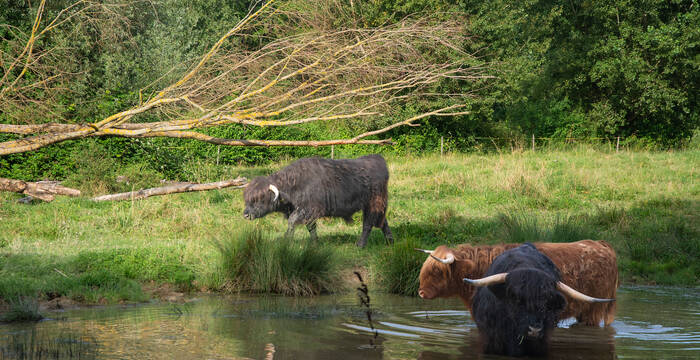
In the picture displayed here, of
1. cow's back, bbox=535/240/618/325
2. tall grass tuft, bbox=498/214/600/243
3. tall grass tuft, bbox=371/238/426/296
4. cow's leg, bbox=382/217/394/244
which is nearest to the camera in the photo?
cow's back, bbox=535/240/618/325

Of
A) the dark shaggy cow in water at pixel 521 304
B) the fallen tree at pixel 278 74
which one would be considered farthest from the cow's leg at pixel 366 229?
the dark shaggy cow in water at pixel 521 304

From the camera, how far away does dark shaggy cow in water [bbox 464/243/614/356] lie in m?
5.39

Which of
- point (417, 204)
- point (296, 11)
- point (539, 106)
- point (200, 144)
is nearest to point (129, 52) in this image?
point (200, 144)

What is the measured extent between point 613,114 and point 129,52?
68.2ft

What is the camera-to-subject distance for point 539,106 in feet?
122

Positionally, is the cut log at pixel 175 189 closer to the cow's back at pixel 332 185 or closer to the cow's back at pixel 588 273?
the cow's back at pixel 332 185

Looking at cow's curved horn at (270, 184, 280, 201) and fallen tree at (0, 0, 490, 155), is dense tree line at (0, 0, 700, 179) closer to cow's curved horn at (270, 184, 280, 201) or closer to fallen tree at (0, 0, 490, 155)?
cow's curved horn at (270, 184, 280, 201)

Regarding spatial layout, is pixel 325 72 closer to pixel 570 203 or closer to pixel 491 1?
pixel 570 203

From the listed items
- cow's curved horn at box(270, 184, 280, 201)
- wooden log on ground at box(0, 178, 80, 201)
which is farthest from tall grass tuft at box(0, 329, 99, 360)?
wooden log on ground at box(0, 178, 80, 201)

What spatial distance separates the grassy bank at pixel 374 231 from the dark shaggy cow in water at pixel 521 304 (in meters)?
3.37

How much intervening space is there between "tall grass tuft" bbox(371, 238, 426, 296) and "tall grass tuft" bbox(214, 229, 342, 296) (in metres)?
0.67

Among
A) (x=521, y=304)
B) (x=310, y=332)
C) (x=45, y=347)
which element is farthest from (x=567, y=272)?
(x=45, y=347)

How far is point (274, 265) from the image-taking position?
8.96 meters

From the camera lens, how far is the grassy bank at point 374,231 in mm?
9078
